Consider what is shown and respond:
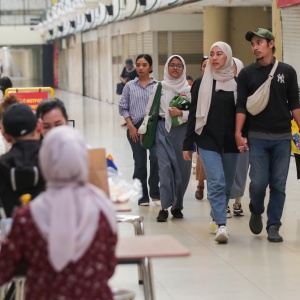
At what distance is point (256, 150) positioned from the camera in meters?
8.11

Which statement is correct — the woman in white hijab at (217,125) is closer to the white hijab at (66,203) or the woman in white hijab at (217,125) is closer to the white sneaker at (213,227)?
the white sneaker at (213,227)

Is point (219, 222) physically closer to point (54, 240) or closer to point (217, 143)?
point (217, 143)

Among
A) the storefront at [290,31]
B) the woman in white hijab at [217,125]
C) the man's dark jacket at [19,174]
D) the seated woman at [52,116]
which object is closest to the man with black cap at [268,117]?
the woman in white hijab at [217,125]

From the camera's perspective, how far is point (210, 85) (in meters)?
8.33

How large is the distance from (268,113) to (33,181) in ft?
11.8

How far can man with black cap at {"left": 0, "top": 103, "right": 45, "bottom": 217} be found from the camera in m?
4.75

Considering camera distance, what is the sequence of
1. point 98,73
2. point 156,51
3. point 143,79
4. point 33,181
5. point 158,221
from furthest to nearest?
point 98,73
point 156,51
point 143,79
point 158,221
point 33,181

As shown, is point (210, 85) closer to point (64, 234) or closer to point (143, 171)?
point (143, 171)

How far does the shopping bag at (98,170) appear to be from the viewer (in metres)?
5.08

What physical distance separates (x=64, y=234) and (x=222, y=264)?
4.04m

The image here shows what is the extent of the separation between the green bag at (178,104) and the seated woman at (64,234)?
5861 mm

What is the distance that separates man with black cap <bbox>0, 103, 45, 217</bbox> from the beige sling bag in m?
3.39

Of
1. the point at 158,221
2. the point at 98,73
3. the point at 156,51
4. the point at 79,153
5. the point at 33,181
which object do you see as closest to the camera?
the point at 79,153

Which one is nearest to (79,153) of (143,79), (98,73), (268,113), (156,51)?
(268,113)
